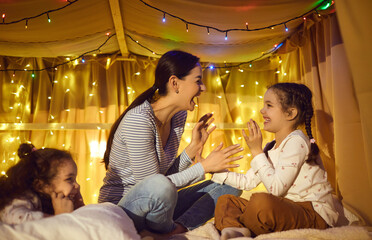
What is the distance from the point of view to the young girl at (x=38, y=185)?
1.03 metres

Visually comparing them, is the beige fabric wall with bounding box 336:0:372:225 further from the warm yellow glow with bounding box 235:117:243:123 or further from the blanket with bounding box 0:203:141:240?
the warm yellow glow with bounding box 235:117:243:123

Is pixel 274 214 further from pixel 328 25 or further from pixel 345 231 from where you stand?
pixel 328 25

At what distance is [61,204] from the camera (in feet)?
3.68

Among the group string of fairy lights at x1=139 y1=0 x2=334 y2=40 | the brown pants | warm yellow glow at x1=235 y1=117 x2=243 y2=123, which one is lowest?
the brown pants

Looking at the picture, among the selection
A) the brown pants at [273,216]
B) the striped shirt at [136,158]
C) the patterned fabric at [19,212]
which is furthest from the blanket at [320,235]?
the patterned fabric at [19,212]

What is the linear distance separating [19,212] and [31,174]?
A: 0.69 feet

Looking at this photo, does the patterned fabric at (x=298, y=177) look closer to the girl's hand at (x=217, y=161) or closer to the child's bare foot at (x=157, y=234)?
the girl's hand at (x=217, y=161)

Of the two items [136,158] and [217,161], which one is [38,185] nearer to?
[136,158]

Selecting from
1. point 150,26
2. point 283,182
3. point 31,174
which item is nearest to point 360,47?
point 283,182

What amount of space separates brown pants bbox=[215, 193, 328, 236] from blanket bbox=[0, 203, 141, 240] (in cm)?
52

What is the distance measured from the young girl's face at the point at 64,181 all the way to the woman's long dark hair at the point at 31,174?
0.05 feet

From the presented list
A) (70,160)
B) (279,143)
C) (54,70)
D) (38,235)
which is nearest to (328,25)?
(279,143)

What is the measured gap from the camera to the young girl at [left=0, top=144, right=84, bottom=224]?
3.40 feet

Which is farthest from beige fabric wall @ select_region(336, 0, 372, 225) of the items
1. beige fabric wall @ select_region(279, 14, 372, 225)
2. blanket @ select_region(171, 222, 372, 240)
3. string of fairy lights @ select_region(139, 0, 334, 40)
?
string of fairy lights @ select_region(139, 0, 334, 40)
